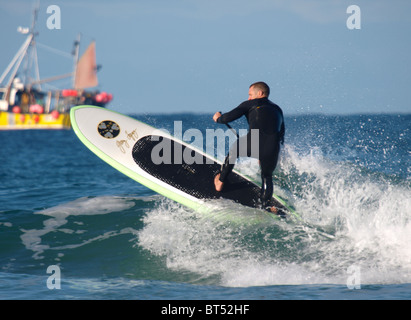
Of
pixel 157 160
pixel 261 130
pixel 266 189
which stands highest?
pixel 261 130

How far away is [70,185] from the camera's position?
14.4 m

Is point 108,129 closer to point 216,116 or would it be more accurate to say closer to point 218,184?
point 218,184

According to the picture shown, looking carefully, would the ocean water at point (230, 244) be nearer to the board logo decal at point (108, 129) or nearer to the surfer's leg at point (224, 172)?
the surfer's leg at point (224, 172)

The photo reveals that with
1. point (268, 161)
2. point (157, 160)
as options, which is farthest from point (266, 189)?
point (157, 160)

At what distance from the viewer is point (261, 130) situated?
267 inches

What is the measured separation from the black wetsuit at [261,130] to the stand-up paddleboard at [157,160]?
1.14 meters

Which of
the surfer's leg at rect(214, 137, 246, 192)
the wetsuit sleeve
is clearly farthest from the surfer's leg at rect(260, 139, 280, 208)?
the wetsuit sleeve

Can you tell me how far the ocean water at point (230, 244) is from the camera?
18.7ft

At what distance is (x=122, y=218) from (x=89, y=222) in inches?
24.3

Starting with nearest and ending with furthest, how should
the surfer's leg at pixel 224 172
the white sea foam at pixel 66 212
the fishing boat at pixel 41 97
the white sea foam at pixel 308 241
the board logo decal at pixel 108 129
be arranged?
1. the white sea foam at pixel 308 241
2. the surfer's leg at pixel 224 172
3. the white sea foam at pixel 66 212
4. the board logo decal at pixel 108 129
5. the fishing boat at pixel 41 97

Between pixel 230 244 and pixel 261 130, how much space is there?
1728mm

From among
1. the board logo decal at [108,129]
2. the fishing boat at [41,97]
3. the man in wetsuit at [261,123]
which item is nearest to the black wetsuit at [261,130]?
the man in wetsuit at [261,123]

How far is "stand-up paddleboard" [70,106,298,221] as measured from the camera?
8023mm

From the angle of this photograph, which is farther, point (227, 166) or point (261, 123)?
point (227, 166)
